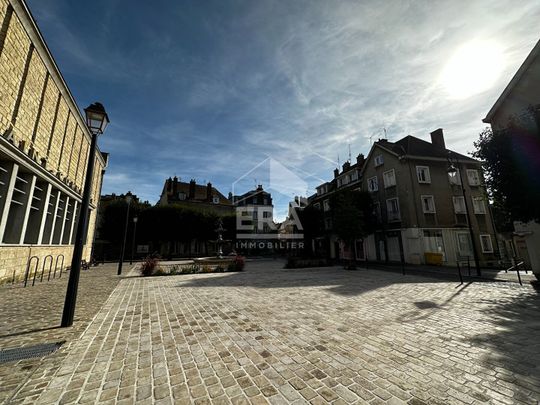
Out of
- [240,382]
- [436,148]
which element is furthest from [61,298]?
[436,148]

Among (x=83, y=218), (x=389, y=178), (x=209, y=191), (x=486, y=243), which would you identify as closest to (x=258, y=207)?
(x=209, y=191)

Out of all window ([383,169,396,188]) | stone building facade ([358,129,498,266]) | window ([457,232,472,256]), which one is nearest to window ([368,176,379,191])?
stone building facade ([358,129,498,266])

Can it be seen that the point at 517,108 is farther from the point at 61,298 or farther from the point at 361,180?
the point at 61,298

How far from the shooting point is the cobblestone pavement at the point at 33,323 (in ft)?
9.86

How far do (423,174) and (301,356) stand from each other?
2446 cm

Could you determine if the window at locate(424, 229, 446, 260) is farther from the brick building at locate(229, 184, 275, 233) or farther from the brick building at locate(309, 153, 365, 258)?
the brick building at locate(229, 184, 275, 233)

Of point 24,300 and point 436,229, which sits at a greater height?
point 436,229


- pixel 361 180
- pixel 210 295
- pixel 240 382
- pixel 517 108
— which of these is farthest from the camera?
pixel 361 180

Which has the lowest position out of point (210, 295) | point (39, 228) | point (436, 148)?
point (210, 295)

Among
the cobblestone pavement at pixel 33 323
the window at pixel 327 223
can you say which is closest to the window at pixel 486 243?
the window at pixel 327 223

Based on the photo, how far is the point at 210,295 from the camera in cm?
823

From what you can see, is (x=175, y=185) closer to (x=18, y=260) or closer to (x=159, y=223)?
(x=159, y=223)

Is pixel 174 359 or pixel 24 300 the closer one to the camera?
pixel 174 359

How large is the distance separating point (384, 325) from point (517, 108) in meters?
14.7
